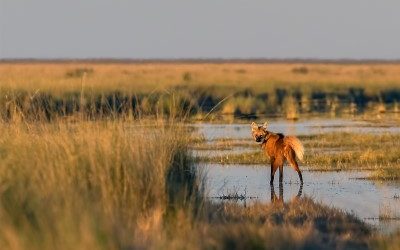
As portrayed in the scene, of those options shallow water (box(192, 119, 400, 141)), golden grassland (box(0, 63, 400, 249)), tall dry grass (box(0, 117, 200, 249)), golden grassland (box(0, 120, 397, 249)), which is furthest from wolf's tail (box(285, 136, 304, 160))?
shallow water (box(192, 119, 400, 141))

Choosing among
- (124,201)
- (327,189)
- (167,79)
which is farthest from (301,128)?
(167,79)

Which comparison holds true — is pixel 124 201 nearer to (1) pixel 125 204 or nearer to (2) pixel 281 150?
(1) pixel 125 204

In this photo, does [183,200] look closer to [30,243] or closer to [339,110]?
[30,243]

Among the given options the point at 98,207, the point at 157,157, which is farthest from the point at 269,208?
the point at 98,207

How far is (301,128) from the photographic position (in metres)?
28.3

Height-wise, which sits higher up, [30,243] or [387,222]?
[30,243]

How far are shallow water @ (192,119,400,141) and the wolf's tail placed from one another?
8138 millimetres

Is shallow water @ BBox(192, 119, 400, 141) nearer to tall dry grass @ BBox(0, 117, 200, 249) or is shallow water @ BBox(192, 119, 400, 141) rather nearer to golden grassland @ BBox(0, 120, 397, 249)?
golden grassland @ BBox(0, 120, 397, 249)

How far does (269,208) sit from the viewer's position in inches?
485

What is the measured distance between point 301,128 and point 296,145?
41.7ft

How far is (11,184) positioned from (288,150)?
285 inches

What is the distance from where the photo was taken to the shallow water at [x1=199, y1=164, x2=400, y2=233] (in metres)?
13.0

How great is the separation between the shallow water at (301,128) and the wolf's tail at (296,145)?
26.7 ft

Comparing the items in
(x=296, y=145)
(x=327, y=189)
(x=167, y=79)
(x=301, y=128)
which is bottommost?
(x=167, y=79)
